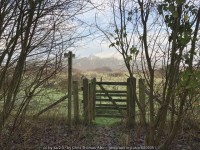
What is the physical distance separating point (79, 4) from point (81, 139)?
4.01 meters

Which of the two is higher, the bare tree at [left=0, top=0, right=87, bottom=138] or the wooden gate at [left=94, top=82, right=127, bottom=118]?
the bare tree at [left=0, top=0, right=87, bottom=138]

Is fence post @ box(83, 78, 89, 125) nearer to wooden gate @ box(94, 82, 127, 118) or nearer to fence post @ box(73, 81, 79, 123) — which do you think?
fence post @ box(73, 81, 79, 123)

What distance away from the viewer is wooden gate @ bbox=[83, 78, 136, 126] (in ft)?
27.5

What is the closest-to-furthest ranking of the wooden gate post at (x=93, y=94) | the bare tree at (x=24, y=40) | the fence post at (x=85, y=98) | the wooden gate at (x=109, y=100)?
the bare tree at (x=24, y=40) → the fence post at (x=85, y=98) → the wooden gate post at (x=93, y=94) → the wooden gate at (x=109, y=100)

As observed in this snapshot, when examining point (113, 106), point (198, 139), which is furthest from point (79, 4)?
point (113, 106)

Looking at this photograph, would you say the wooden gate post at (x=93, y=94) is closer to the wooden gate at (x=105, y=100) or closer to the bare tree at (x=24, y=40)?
the wooden gate at (x=105, y=100)

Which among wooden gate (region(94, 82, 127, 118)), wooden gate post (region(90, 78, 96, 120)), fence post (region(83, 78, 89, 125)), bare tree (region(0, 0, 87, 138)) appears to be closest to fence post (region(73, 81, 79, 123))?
fence post (region(83, 78, 89, 125))

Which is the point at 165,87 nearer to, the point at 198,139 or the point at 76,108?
the point at 198,139

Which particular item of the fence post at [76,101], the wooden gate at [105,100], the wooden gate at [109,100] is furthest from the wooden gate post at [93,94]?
the fence post at [76,101]

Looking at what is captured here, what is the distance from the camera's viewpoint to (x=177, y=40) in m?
2.69

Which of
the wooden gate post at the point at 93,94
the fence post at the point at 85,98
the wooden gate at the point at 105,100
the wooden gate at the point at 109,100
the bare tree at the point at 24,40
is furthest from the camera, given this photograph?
the wooden gate at the point at 109,100

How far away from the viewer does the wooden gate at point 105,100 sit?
8.38 meters

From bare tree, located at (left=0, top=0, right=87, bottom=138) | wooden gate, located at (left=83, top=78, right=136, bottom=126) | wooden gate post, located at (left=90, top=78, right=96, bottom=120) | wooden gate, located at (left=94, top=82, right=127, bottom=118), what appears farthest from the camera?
wooden gate, located at (left=94, top=82, right=127, bottom=118)

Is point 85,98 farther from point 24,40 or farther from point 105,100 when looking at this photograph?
point 24,40
